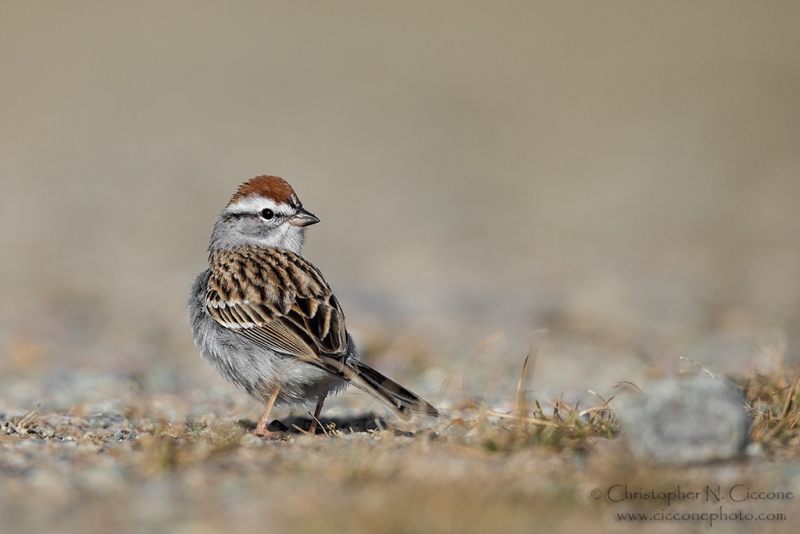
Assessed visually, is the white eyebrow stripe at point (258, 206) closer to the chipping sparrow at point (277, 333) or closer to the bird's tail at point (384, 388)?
the chipping sparrow at point (277, 333)

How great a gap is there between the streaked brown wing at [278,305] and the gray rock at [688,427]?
1884 millimetres

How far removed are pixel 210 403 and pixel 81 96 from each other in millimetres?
22839

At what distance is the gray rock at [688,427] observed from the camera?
467 cm

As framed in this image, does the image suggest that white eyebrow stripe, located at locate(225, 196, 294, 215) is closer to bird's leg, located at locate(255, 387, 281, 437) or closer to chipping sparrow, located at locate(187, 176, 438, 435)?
chipping sparrow, located at locate(187, 176, 438, 435)

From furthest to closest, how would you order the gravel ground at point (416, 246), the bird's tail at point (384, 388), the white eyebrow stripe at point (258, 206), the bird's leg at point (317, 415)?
the white eyebrow stripe at point (258, 206) → the bird's leg at point (317, 415) → the bird's tail at point (384, 388) → the gravel ground at point (416, 246)

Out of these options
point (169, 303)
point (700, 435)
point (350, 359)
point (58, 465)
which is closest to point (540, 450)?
point (700, 435)

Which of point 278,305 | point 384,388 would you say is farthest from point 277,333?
point 384,388

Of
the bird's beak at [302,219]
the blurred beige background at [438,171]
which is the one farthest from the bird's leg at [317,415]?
the blurred beige background at [438,171]

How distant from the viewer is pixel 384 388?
565 cm

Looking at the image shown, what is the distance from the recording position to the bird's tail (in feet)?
18.0

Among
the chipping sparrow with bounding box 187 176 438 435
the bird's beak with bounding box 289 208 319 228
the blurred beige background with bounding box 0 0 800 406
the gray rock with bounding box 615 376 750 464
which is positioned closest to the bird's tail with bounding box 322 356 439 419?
the chipping sparrow with bounding box 187 176 438 435

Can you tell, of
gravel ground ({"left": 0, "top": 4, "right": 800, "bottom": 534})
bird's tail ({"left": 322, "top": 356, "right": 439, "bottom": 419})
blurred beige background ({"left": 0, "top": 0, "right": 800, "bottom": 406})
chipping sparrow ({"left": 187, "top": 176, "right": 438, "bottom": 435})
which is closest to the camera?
gravel ground ({"left": 0, "top": 4, "right": 800, "bottom": 534})

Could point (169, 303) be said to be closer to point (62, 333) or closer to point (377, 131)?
point (62, 333)

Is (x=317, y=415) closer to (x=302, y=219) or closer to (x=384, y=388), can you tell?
(x=384, y=388)
